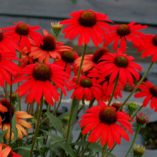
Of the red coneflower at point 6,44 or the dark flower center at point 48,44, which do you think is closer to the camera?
the red coneflower at point 6,44

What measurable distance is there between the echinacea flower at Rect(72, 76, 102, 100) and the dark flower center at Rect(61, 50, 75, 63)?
0.47 ft

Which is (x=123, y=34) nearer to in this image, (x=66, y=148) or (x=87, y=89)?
(x=87, y=89)

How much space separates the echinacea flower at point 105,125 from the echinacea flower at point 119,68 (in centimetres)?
8

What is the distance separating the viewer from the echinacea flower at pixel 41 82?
3.30 feet

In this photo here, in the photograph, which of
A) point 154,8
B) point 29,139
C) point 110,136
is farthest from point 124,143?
point 154,8

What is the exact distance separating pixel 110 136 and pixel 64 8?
3772 millimetres

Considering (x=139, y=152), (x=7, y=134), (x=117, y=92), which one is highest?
(x=117, y=92)

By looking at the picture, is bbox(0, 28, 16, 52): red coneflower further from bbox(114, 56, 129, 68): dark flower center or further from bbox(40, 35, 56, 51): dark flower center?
bbox(114, 56, 129, 68): dark flower center

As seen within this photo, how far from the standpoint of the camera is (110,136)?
1.06m

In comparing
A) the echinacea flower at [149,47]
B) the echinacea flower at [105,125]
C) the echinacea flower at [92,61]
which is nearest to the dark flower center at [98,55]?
the echinacea flower at [92,61]

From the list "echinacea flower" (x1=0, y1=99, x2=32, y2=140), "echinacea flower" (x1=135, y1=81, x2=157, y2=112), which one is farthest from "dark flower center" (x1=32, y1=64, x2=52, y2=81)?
"echinacea flower" (x1=135, y1=81, x2=157, y2=112)

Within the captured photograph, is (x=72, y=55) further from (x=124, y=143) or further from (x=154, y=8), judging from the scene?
(x=154, y=8)

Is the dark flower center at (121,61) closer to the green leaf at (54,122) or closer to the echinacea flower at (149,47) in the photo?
the echinacea flower at (149,47)

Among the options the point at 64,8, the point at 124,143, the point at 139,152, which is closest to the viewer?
the point at 139,152
